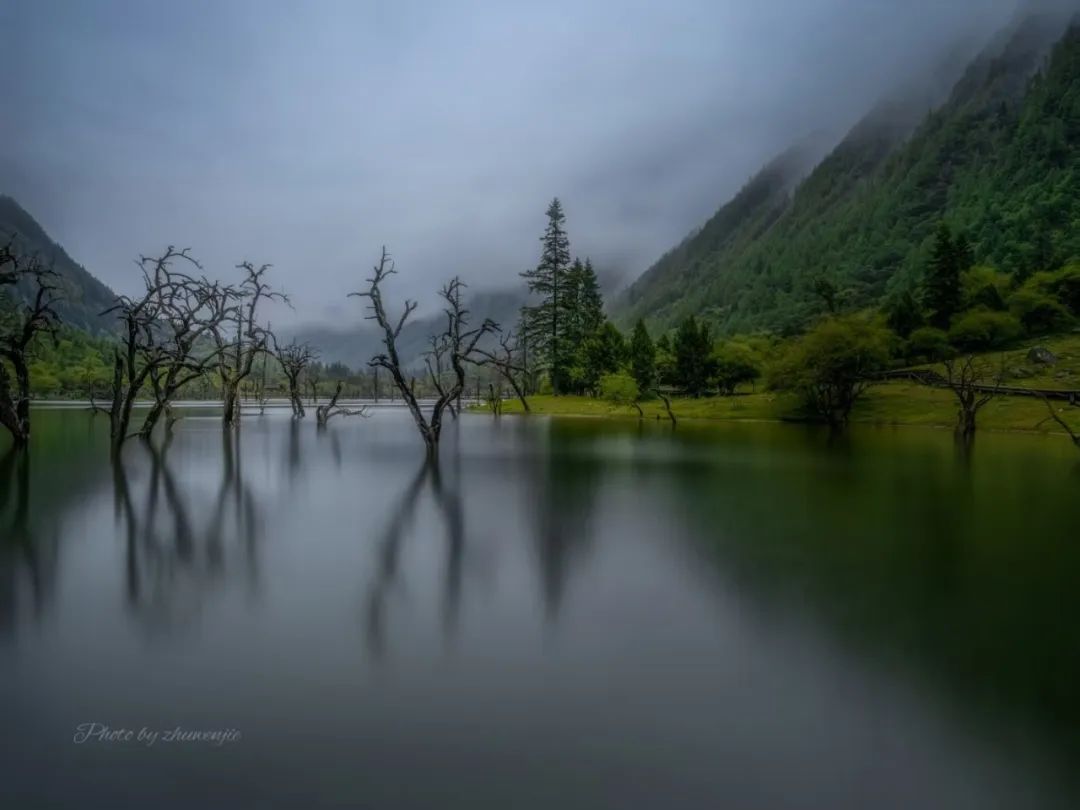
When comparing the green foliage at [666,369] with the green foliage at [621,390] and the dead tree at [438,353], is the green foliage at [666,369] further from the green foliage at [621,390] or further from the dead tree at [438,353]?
the dead tree at [438,353]

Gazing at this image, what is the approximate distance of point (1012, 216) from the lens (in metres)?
105

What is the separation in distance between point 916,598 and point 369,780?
21.1 ft

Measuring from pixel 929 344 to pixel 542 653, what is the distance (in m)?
67.2

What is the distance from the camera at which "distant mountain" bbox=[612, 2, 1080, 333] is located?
341 ft

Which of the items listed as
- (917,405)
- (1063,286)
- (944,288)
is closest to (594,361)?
(917,405)

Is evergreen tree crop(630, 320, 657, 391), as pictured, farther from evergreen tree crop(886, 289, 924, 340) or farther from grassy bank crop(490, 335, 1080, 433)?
evergreen tree crop(886, 289, 924, 340)

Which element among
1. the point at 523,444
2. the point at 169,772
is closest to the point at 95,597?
the point at 169,772

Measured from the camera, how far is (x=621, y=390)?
56.4 metres

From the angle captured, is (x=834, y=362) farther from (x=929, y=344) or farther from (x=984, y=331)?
(x=984, y=331)

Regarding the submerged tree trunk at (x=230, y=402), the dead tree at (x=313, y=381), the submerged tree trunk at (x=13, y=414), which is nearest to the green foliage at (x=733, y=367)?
the dead tree at (x=313, y=381)

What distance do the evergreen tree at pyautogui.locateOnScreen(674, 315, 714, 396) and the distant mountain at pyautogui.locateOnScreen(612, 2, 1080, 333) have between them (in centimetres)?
3776

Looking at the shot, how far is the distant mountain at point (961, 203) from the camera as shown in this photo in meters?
104

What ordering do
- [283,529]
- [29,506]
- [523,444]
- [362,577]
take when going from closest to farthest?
[362,577] < [283,529] < [29,506] < [523,444]

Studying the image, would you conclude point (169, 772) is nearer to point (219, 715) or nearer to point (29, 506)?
point (219, 715)
